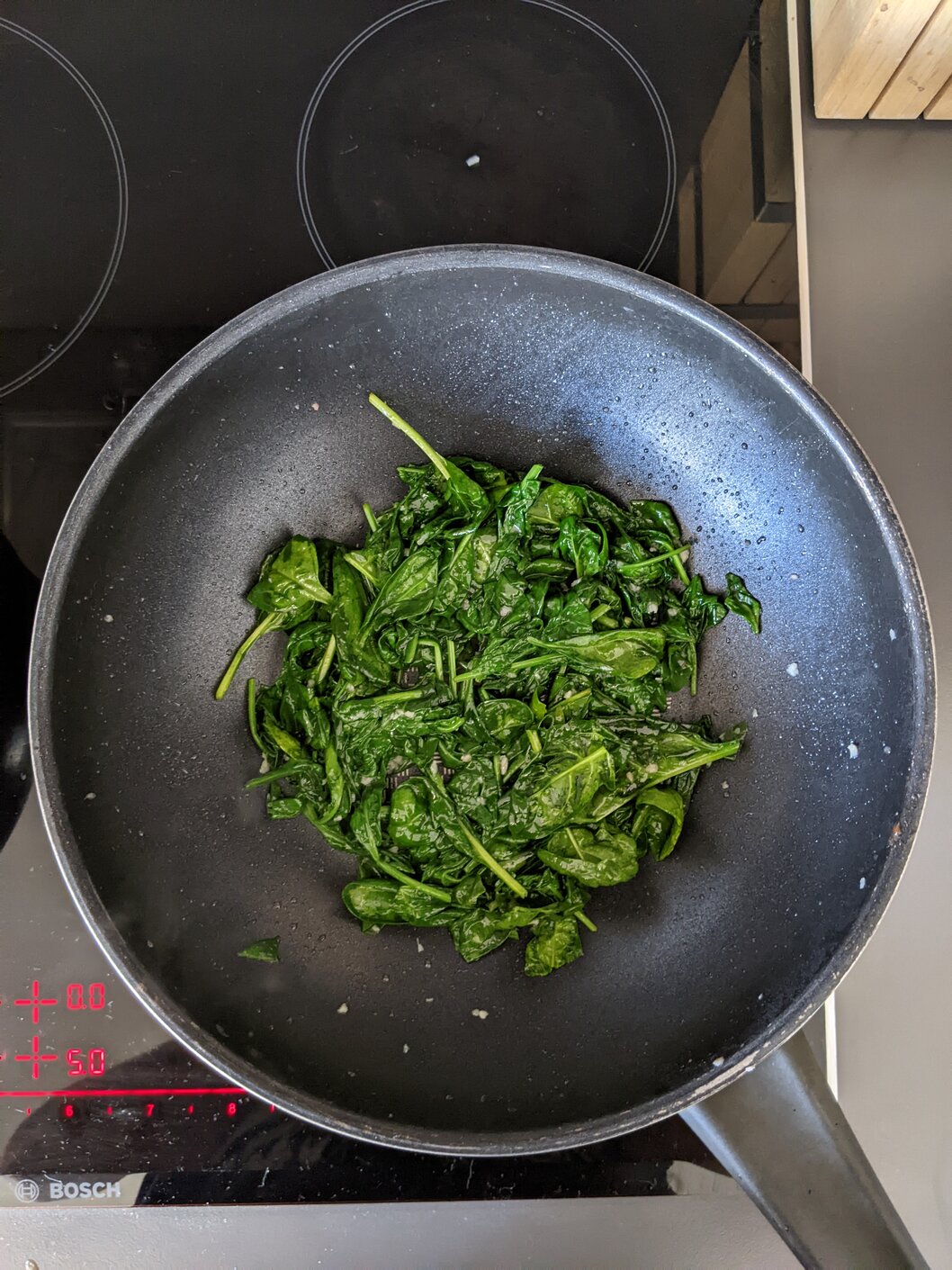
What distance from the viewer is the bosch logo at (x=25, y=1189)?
1.33 metres

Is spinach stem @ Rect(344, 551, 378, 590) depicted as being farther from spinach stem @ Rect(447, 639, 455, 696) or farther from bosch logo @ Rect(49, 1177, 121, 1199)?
bosch logo @ Rect(49, 1177, 121, 1199)

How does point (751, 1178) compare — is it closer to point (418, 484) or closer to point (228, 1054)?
point (228, 1054)

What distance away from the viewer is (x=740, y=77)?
1493 mm

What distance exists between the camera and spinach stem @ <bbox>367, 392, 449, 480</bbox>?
1.33 m

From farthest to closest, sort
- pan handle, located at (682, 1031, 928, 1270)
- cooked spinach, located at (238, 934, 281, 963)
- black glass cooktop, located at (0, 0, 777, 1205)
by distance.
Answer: black glass cooktop, located at (0, 0, 777, 1205), cooked spinach, located at (238, 934, 281, 963), pan handle, located at (682, 1031, 928, 1270)

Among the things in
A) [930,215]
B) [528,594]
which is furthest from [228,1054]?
[930,215]

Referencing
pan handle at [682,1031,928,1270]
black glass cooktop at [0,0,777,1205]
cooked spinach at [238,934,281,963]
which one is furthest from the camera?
black glass cooktop at [0,0,777,1205]

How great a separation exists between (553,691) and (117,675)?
2.20 feet

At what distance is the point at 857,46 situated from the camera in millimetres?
1367

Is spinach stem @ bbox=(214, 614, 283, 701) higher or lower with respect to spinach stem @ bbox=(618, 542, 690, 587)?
lower

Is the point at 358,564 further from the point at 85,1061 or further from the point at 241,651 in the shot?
the point at 85,1061

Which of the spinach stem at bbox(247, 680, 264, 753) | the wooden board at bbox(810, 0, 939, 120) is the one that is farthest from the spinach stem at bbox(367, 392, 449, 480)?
the wooden board at bbox(810, 0, 939, 120)

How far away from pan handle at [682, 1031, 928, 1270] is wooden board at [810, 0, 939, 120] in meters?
1.46

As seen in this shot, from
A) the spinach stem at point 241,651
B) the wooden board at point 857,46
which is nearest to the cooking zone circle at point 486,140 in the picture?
the wooden board at point 857,46
